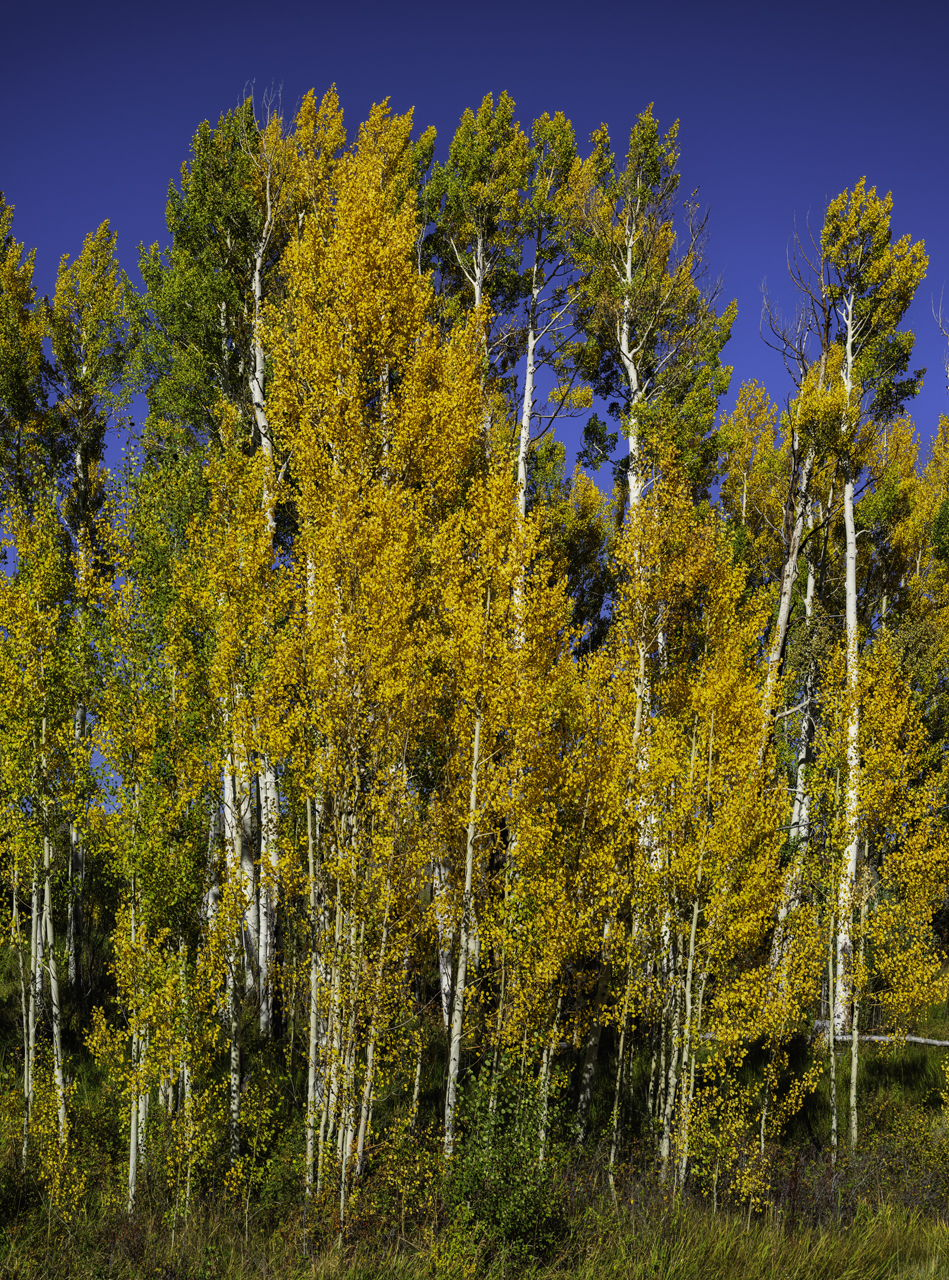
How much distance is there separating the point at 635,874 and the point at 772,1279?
450cm

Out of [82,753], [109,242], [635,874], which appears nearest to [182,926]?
[82,753]

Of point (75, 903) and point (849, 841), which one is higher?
point (849, 841)

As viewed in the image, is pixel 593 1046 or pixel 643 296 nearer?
pixel 593 1046

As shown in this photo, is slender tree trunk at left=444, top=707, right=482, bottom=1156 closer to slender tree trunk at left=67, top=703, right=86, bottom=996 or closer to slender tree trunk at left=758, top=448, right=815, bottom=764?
slender tree trunk at left=758, top=448, right=815, bottom=764

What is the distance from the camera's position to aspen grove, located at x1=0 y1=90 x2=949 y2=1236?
28.1 feet

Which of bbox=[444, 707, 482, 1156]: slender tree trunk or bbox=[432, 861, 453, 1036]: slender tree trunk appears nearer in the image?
bbox=[444, 707, 482, 1156]: slender tree trunk

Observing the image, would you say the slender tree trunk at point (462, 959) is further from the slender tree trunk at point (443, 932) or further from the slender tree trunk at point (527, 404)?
the slender tree trunk at point (527, 404)

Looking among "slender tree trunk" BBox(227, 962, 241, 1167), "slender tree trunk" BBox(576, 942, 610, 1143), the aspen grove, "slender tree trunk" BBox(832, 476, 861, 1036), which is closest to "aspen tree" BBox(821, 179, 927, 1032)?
the aspen grove

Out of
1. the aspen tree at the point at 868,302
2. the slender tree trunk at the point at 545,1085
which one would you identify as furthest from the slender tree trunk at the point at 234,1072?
the aspen tree at the point at 868,302

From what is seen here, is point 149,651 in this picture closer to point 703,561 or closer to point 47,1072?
point 47,1072

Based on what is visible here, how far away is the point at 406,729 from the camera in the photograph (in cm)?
886

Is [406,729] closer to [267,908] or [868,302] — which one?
[267,908]

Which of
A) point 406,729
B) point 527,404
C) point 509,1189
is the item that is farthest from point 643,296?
point 509,1189

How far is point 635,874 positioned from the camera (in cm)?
969
